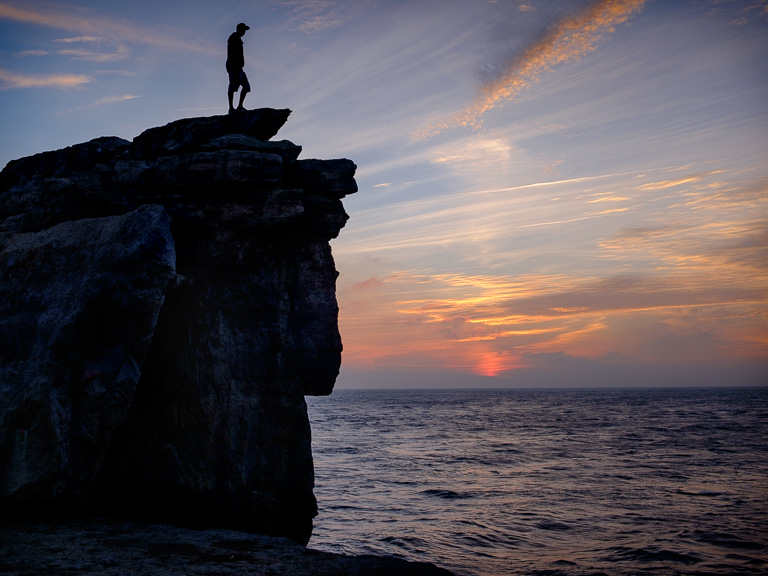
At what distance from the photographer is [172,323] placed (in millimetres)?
13539

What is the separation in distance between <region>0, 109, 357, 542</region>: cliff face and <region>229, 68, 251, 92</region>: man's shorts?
1777mm

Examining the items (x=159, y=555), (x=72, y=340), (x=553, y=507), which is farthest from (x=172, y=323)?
(x=553, y=507)

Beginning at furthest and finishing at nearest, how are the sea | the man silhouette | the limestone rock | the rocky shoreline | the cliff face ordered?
1. the man silhouette
2. the sea
3. the cliff face
4. the limestone rock
5. the rocky shoreline

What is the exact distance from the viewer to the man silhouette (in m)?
17.0

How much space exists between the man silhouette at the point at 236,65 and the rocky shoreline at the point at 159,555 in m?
12.6

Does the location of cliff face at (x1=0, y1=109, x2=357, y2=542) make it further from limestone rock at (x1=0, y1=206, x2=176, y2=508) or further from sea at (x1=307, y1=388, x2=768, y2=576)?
sea at (x1=307, y1=388, x2=768, y2=576)

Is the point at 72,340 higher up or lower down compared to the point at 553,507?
higher up

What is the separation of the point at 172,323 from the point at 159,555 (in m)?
6.43

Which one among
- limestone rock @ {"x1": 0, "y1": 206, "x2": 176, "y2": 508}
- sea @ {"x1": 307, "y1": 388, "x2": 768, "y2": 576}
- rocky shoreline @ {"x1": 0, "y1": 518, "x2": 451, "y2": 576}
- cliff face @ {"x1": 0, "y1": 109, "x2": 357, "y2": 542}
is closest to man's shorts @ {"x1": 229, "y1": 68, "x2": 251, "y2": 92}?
cliff face @ {"x1": 0, "y1": 109, "x2": 357, "y2": 542}

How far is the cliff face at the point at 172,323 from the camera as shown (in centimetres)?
1036

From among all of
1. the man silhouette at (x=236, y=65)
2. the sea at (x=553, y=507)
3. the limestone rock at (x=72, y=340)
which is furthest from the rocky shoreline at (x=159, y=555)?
the man silhouette at (x=236, y=65)

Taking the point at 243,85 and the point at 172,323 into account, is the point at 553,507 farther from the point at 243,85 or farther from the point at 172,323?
the point at 243,85

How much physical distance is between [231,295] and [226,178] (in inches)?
121

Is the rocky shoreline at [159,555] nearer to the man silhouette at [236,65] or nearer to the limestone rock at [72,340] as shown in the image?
the limestone rock at [72,340]
